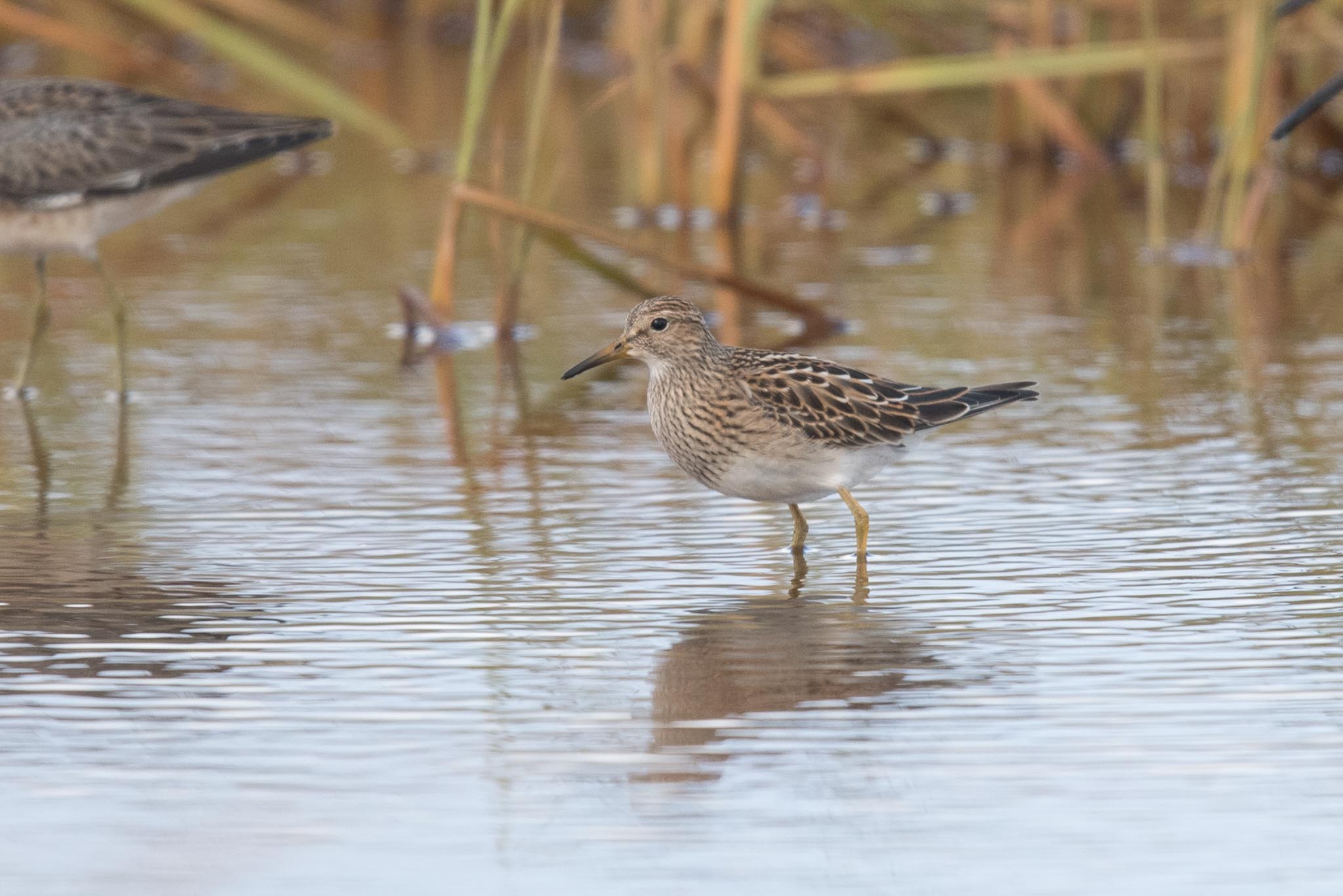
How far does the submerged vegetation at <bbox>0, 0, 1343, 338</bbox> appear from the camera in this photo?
11.9 metres

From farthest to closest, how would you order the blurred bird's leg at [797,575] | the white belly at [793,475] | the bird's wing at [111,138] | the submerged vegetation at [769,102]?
the submerged vegetation at [769,102] < the bird's wing at [111,138] < the white belly at [793,475] < the blurred bird's leg at [797,575]

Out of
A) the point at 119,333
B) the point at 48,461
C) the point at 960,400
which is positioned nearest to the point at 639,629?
the point at 960,400

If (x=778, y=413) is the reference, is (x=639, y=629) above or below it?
below

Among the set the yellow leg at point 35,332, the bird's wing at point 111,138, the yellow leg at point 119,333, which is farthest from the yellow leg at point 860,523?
the yellow leg at point 35,332

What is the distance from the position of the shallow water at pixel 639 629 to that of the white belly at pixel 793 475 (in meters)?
0.24

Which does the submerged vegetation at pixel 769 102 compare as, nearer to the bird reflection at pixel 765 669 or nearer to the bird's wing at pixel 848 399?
the bird's wing at pixel 848 399

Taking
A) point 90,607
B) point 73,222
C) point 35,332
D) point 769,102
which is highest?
point 769,102

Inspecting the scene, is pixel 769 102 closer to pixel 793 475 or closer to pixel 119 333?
pixel 119 333

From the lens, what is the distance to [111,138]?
10453mm

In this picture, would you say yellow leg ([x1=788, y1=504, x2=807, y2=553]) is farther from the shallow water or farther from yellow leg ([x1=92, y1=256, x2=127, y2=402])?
yellow leg ([x1=92, y1=256, x2=127, y2=402])

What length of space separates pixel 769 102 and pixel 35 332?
7644 millimetres

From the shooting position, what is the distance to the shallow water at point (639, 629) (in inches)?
191

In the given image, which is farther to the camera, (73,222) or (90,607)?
(73,222)

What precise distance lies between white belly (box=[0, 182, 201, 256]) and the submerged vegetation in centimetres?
145
